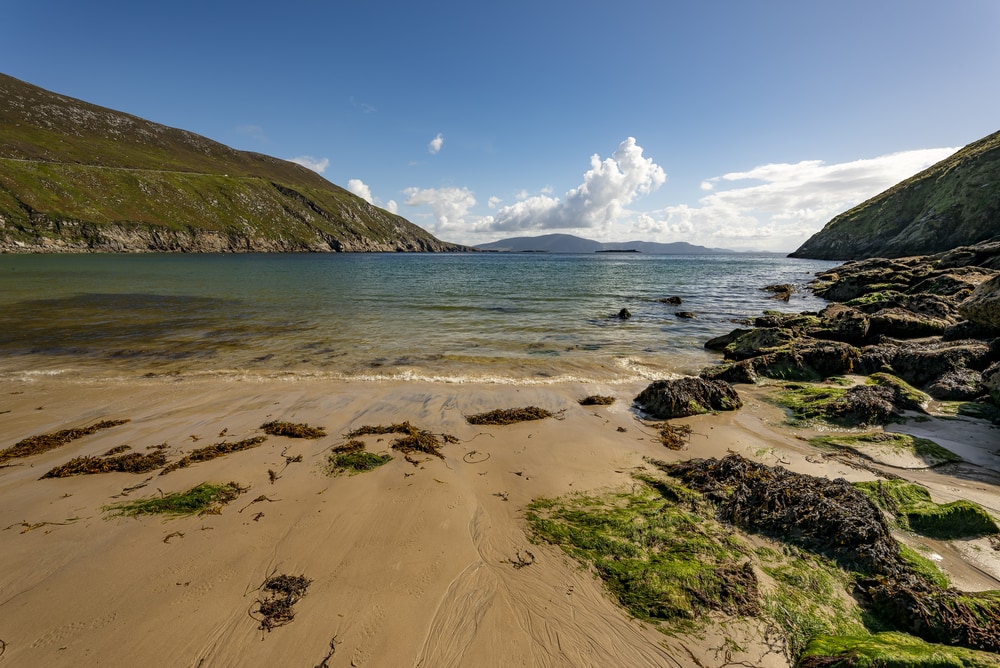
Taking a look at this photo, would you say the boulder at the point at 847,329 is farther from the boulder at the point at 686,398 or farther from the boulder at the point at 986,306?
the boulder at the point at 686,398

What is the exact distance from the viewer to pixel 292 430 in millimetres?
8297

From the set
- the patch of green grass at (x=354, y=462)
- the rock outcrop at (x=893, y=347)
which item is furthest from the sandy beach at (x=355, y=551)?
the rock outcrop at (x=893, y=347)

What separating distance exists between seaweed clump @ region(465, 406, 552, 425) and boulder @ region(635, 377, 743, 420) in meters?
2.83

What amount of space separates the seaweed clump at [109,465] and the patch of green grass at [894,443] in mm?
13420

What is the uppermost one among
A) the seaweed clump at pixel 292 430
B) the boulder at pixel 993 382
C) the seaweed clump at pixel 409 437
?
the boulder at pixel 993 382

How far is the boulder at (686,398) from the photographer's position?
9.47 m

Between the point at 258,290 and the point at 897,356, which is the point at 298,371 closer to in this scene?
the point at 897,356

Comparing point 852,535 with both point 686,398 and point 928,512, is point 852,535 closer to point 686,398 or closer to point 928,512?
point 928,512

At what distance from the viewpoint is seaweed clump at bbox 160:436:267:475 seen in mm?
6880

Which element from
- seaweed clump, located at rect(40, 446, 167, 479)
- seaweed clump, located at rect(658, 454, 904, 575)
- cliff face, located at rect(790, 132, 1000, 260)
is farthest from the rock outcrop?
cliff face, located at rect(790, 132, 1000, 260)

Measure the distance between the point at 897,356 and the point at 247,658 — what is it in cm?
1717

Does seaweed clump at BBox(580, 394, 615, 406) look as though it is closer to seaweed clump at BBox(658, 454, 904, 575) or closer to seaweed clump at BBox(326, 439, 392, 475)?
seaweed clump at BBox(658, 454, 904, 575)

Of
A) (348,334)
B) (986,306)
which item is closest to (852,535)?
(986,306)

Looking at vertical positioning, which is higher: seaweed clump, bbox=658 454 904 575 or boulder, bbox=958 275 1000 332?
boulder, bbox=958 275 1000 332
